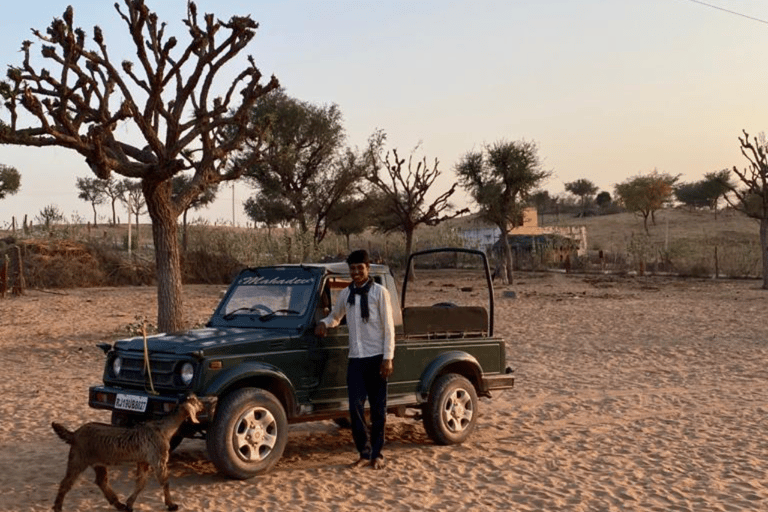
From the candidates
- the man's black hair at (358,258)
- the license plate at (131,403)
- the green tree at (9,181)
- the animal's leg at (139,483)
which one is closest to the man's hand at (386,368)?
the man's black hair at (358,258)

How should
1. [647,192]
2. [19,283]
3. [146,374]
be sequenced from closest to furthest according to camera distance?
[146,374] → [19,283] → [647,192]

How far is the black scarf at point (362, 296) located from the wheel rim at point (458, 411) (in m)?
1.37

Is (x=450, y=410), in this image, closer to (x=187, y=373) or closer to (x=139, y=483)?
(x=187, y=373)

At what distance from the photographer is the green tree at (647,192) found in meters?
73.8

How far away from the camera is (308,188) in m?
42.1

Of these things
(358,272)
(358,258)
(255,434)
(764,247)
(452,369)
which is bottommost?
(255,434)

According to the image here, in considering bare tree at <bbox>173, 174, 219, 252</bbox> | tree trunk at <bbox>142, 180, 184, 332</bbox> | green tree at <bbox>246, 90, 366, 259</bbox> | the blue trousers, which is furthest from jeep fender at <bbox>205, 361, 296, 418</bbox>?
bare tree at <bbox>173, 174, 219, 252</bbox>

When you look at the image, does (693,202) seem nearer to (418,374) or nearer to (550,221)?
(550,221)

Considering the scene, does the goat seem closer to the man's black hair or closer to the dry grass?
the man's black hair

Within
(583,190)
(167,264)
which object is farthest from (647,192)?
(167,264)

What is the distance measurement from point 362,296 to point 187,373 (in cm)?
157

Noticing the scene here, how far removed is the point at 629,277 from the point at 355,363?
108ft

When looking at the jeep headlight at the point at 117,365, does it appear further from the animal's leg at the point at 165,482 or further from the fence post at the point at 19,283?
the fence post at the point at 19,283

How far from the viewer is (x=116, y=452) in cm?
616
